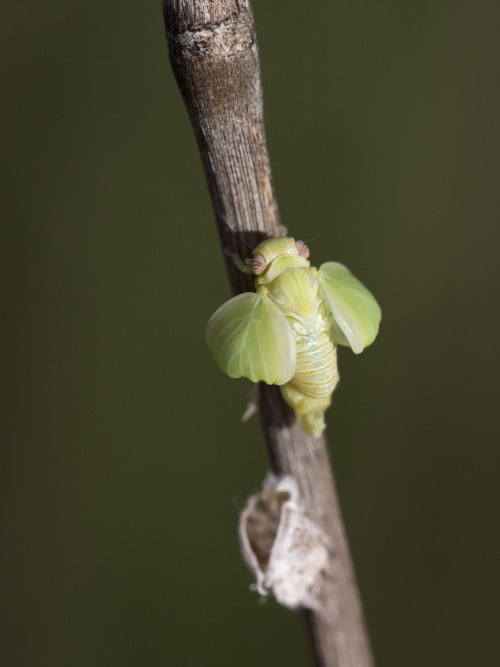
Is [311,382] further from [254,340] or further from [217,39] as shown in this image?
[217,39]

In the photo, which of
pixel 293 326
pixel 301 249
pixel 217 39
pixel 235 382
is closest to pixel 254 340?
pixel 293 326

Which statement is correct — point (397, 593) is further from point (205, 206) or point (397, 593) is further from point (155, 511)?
point (205, 206)

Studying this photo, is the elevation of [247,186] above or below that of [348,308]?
above

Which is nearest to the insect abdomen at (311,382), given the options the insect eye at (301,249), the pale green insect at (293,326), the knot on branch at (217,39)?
the pale green insect at (293,326)

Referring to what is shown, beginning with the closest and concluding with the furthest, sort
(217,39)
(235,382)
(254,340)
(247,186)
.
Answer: (217,39) < (247,186) < (254,340) < (235,382)

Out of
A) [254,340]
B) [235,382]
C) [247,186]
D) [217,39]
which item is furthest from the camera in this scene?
[235,382]

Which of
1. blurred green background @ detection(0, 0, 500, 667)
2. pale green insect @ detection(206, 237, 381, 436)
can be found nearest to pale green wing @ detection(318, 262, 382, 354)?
pale green insect @ detection(206, 237, 381, 436)

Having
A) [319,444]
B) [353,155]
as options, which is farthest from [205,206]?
[319,444]
